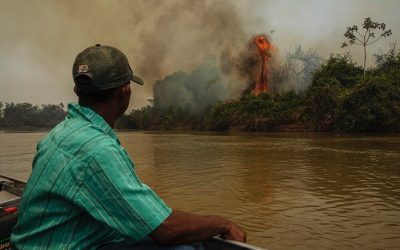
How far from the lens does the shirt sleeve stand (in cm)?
140

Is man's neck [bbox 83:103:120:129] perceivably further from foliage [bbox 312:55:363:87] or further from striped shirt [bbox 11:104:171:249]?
foliage [bbox 312:55:363:87]

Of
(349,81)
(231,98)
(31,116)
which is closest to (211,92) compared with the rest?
(231,98)

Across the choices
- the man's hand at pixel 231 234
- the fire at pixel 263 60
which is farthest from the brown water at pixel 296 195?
the fire at pixel 263 60

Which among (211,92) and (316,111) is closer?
(316,111)

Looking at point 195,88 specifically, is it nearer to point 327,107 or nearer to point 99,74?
point 327,107

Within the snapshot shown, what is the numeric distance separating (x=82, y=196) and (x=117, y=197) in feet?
0.41

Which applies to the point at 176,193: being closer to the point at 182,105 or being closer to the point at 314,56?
the point at 314,56

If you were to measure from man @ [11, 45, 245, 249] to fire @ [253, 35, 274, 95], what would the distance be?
54.1 meters

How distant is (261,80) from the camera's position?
5522 cm

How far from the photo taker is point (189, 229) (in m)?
1.65

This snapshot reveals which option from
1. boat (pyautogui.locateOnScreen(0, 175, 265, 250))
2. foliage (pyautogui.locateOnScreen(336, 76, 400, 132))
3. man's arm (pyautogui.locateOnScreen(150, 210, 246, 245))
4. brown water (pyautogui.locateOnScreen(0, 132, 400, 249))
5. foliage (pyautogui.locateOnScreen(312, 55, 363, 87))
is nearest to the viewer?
man's arm (pyautogui.locateOnScreen(150, 210, 246, 245))

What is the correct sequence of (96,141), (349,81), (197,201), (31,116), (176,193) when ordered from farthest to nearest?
1. (31,116)
2. (349,81)
3. (176,193)
4. (197,201)
5. (96,141)

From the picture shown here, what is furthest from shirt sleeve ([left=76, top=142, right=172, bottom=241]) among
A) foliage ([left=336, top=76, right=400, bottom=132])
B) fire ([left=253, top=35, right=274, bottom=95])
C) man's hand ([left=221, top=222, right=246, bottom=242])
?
fire ([left=253, top=35, right=274, bottom=95])

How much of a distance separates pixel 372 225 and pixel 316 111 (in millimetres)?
30590
